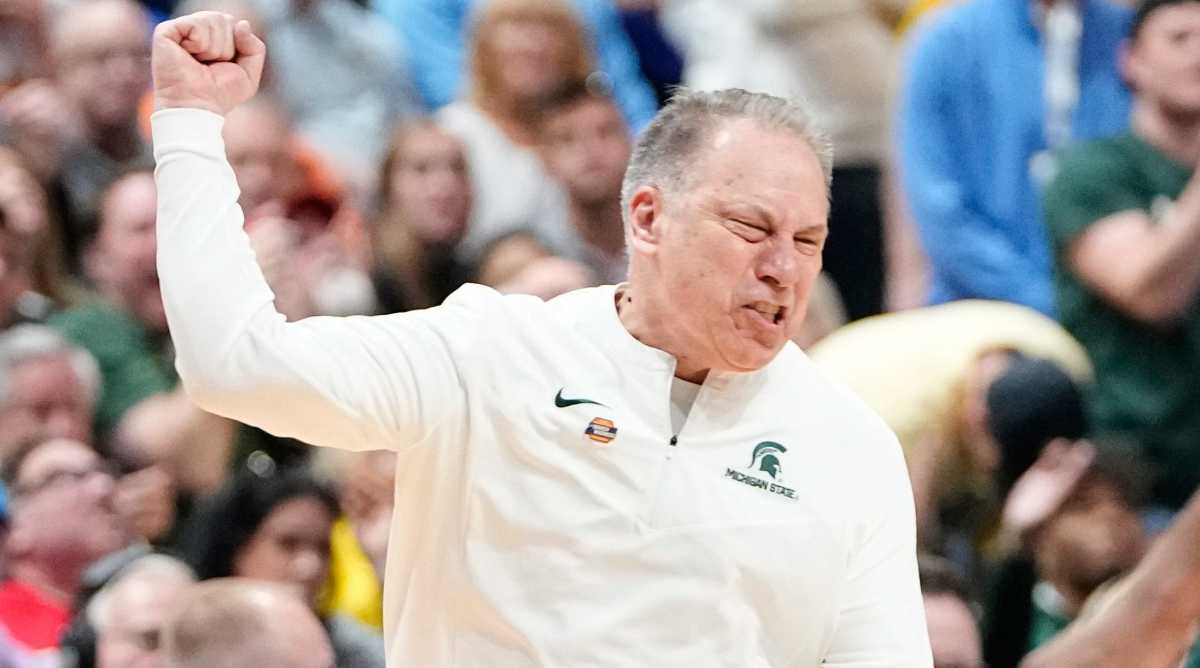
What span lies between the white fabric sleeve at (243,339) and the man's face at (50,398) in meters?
2.83

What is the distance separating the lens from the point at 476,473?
3.16 meters

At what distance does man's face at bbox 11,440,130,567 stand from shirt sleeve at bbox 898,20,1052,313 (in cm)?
258

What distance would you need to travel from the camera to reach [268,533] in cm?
A: 539

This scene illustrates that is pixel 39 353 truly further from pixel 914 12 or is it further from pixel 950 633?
pixel 914 12

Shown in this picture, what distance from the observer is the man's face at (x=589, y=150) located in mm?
6867

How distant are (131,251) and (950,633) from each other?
8.35ft

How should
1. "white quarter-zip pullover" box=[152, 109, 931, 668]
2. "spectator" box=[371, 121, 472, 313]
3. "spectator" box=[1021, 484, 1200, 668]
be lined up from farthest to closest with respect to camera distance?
"spectator" box=[371, 121, 472, 313], "spectator" box=[1021, 484, 1200, 668], "white quarter-zip pullover" box=[152, 109, 931, 668]

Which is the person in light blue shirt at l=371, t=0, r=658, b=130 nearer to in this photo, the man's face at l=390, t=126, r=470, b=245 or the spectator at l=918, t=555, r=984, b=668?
the man's face at l=390, t=126, r=470, b=245

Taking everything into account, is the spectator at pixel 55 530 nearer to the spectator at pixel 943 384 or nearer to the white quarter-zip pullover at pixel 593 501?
the spectator at pixel 943 384

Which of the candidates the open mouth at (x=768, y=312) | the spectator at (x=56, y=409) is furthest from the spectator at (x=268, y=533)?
the open mouth at (x=768, y=312)

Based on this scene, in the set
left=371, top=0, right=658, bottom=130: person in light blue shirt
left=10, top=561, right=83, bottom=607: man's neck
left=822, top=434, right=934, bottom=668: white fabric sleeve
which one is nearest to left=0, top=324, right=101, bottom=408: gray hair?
left=10, top=561, right=83, bottom=607: man's neck

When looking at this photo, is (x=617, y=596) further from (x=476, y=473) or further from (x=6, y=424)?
(x=6, y=424)

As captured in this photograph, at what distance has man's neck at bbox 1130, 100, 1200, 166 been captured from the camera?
20.1 ft

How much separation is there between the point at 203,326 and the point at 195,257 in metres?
0.09
